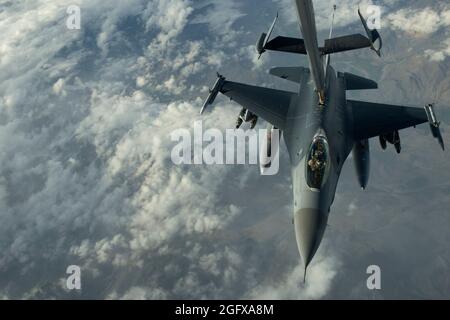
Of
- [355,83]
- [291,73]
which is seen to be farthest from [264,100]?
[355,83]

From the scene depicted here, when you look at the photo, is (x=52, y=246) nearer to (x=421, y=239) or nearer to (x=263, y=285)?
(x=263, y=285)

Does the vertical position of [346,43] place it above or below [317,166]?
above

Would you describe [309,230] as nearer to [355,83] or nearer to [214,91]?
[214,91]

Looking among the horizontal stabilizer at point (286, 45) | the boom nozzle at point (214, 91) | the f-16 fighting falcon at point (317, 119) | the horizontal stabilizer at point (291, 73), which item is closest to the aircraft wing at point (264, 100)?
the f-16 fighting falcon at point (317, 119)

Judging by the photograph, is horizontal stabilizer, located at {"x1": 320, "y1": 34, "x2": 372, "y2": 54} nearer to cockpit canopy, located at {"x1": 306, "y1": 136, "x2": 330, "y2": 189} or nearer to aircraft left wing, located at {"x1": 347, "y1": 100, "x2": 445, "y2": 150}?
aircraft left wing, located at {"x1": 347, "y1": 100, "x2": 445, "y2": 150}

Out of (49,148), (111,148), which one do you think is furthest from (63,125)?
(111,148)

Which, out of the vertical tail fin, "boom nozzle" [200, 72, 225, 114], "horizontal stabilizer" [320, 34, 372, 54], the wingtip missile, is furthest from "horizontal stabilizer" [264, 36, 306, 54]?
the wingtip missile
